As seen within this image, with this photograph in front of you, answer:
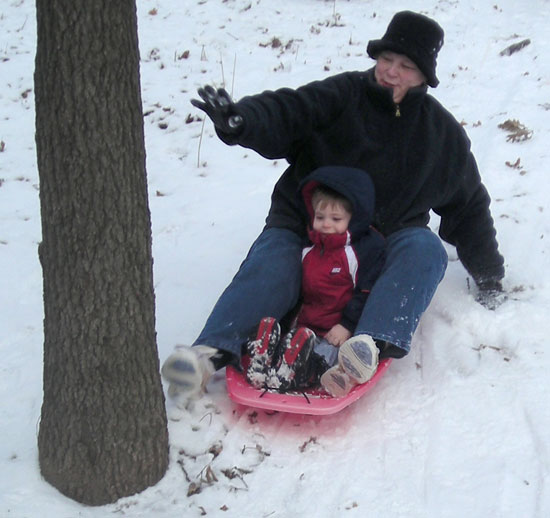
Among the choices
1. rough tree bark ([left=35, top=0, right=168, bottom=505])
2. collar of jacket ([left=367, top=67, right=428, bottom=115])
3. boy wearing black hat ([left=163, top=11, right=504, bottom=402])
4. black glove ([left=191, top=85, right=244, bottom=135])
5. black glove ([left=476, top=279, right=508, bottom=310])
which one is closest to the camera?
rough tree bark ([left=35, top=0, right=168, bottom=505])

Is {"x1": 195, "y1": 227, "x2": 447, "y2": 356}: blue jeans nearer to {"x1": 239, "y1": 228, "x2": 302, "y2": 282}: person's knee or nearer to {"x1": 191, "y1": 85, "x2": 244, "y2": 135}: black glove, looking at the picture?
{"x1": 239, "y1": 228, "x2": 302, "y2": 282}: person's knee

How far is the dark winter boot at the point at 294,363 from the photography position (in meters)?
3.13

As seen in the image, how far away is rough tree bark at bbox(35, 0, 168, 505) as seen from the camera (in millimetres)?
2262

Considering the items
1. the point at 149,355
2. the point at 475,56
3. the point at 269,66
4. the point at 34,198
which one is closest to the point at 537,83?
the point at 475,56

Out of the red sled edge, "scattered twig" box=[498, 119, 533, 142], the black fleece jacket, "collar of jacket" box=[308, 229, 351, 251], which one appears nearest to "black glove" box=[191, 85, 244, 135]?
the black fleece jacket

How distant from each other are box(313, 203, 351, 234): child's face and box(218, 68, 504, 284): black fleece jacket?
25 centimetres

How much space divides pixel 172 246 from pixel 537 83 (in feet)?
12.2

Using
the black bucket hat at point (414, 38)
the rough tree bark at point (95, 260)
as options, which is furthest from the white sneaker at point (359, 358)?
the black bucket hat at point (414, 38)

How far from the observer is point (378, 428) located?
10.3 feet

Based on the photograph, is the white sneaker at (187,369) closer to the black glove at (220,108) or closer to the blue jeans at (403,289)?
the blue jeans at (403,289)

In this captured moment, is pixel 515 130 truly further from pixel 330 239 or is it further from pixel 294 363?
pixel 294 363

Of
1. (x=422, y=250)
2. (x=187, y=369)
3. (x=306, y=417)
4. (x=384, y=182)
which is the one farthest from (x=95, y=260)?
(x=384, y=182)

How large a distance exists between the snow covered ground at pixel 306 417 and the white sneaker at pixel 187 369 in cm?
14

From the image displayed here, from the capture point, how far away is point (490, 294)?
3.86 m
